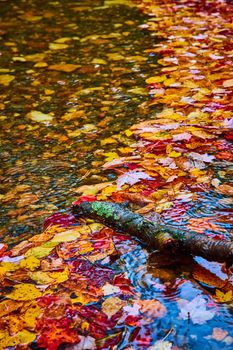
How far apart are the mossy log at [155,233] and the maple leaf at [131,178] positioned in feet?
0.96

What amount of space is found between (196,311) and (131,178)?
0.94 m

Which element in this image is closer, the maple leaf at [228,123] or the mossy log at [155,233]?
the mossy log at [155,233]

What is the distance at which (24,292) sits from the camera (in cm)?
171

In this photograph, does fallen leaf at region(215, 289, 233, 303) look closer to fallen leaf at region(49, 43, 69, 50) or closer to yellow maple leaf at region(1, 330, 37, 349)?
yellow maple leaf at region(1, 330, 37, 349)

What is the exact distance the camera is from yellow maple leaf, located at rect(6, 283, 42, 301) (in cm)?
169

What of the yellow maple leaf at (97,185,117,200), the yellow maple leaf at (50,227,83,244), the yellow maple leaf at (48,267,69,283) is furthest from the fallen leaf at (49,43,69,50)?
the yellow maple leaf at (48,267,69,283)

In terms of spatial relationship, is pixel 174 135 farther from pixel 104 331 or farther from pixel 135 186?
pixel 104 331

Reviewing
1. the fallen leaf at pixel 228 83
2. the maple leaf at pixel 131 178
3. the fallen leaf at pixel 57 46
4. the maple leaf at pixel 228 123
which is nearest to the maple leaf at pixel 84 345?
the maple leaf at pixel 131 178

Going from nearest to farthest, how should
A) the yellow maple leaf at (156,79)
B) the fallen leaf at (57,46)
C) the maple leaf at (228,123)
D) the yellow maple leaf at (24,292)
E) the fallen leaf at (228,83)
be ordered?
the yellow maple leaf at (24,292) → the maple leaf at (228,123) → the fallen leaf at (228,83) → the yellow maple leaf at (156,79) → the fallen leaf at (57,46)

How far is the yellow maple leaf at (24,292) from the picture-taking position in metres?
1.69

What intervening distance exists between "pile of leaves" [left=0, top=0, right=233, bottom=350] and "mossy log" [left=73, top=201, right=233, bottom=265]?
0.16 ft

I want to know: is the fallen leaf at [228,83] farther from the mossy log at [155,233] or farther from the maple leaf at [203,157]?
the mossy log at [155,233]

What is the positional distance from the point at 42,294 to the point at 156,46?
340cm

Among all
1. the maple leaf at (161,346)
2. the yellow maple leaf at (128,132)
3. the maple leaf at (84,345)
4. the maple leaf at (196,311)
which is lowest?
the yellow maple leaf at (128,132)
